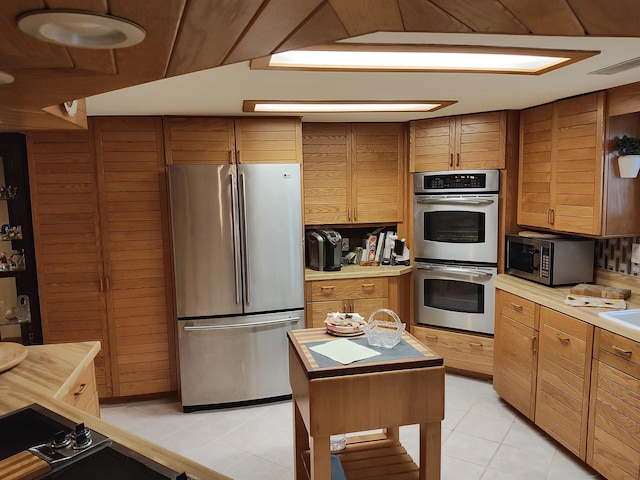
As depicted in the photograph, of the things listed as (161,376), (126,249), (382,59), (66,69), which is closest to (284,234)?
(126,249)

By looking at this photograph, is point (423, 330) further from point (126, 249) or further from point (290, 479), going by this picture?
point (126, 249)

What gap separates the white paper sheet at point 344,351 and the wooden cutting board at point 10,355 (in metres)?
1.23

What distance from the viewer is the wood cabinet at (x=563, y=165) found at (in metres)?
2.92

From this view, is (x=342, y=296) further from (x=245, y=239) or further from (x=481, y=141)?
(x=481, y=141)

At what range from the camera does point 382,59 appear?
7.01 feet

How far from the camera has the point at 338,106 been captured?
3398 millimetres

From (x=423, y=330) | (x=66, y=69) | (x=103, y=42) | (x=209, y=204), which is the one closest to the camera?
(x=103, y=42)

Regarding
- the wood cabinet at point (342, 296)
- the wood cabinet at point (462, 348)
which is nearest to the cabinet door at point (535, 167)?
the wood cabinet at point (462, 348)

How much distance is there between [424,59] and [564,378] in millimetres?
2023

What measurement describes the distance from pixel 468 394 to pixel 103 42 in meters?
3.65

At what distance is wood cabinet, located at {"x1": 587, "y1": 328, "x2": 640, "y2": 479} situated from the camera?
2.34 m

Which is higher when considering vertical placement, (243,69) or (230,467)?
(243,69)

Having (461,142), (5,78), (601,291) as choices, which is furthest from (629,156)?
(5,78)

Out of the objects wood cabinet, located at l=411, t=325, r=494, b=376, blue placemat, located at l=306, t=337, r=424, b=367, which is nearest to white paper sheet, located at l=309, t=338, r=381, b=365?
blue placemat, located at l=306, t=337, r=424, b=367
